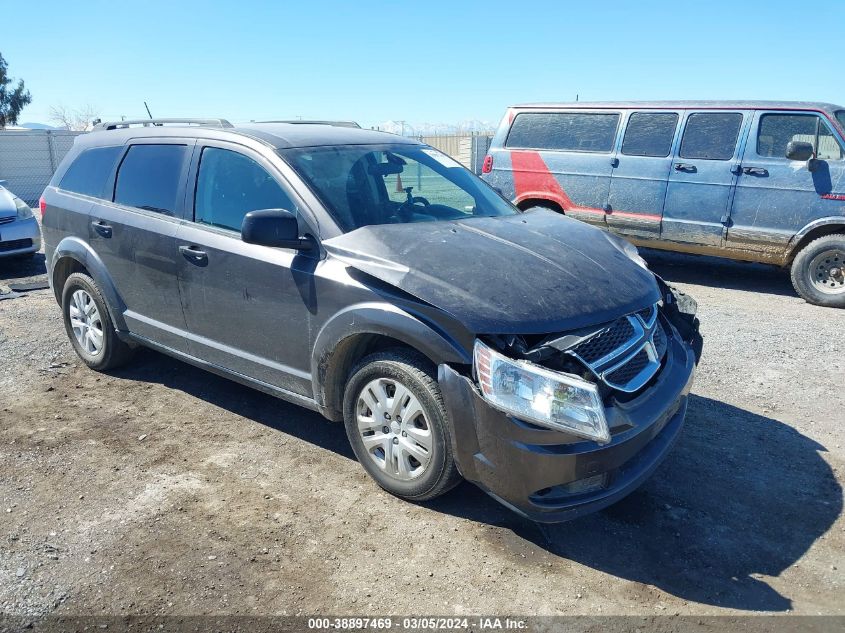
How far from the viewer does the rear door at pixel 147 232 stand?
4383mm

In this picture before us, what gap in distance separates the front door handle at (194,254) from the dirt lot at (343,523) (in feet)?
3.59

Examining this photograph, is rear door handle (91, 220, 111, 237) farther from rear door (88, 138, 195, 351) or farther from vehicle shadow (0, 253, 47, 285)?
vehicle shadow (0, 253, 47, 285)

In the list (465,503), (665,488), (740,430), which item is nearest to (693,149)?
(740,430)

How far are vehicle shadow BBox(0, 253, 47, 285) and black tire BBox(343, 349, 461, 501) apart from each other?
6850 mm

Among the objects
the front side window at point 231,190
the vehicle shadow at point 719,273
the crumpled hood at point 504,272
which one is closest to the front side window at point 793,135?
the vehicle shadow at point 719,273

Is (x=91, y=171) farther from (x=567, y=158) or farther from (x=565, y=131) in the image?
(x=565, y=131)

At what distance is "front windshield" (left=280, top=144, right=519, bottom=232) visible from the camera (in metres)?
3.82

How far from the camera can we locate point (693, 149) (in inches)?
314

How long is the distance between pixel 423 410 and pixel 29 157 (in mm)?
22151

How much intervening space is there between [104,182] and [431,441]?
333 cm

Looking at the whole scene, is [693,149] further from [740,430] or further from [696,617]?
[696,617]

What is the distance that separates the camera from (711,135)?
7.90 meters

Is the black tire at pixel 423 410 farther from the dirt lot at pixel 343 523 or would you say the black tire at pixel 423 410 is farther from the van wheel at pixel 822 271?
the van wheel at pixel 822 271

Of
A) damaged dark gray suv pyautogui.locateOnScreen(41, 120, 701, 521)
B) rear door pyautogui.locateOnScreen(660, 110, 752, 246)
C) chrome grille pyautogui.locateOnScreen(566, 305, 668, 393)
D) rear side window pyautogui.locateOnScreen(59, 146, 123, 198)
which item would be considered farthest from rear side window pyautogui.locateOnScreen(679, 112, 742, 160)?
rear side window pyautogui.locateOnScreen(59, 146, 123, 198)
